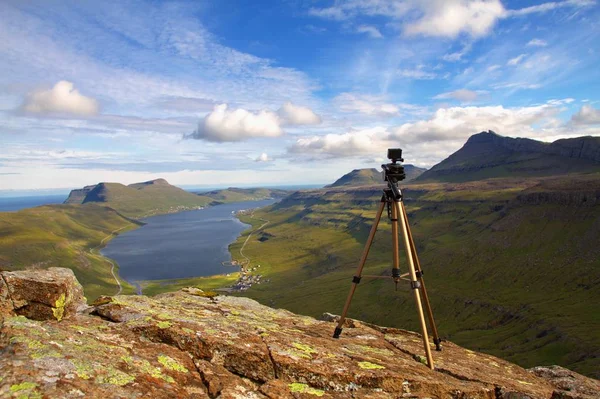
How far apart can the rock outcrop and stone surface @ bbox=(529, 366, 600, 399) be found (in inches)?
5.2

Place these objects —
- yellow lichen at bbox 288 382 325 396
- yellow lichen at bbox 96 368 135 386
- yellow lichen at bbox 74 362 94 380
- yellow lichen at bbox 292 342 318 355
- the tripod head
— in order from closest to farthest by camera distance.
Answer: yellow lichen at bbox 74 362 94 380, yellow lichen at bbox 96 368 135 386, yellow lichen at bbox 288 382 325 396, yellow lichen at bbox 292 342 318 355, the tripod head

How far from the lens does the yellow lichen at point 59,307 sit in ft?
41.3

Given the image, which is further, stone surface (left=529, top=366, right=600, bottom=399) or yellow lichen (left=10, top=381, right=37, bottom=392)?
stone surface (left=529, top=366, right=600, bottom=399)

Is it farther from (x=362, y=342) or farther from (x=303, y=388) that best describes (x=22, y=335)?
(x=362, y=342)

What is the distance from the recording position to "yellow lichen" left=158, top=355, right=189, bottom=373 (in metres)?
10.5

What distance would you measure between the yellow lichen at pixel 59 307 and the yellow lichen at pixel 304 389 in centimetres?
878

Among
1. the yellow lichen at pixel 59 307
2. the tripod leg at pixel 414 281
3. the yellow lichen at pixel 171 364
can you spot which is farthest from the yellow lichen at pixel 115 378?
the tripod leg at pixel 414 281

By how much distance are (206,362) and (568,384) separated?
50.9ft

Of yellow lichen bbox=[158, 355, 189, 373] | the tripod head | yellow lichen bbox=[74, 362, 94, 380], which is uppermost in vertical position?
the tripod head

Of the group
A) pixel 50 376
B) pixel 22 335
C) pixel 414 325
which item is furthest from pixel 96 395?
pixel 414 325

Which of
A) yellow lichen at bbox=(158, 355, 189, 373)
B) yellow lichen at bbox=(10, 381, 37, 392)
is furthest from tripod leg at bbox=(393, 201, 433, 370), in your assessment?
yellow lichen at bbox=(10, 381, 37, 392)

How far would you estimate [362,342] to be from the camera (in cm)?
1691

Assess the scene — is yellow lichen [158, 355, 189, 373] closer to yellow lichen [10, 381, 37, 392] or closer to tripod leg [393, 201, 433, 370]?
yellow lichen [10, 381, 37, 392]

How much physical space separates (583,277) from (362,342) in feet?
642
